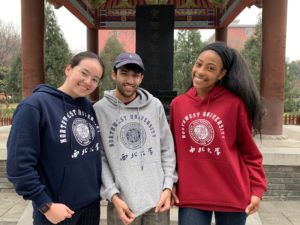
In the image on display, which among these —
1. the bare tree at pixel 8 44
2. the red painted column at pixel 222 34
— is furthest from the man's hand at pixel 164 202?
the bare tree at pixel 8 44

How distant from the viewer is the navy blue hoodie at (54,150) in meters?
1.59

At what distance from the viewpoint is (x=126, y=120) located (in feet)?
6.36

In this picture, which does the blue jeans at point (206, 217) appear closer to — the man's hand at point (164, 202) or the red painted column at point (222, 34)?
the man's hand at point (164, 202)

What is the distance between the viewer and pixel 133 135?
6.31ft

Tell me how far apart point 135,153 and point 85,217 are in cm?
44

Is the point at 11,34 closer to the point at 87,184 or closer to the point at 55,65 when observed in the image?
the point at 55,65

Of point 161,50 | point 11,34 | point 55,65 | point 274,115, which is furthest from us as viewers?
point 11,34

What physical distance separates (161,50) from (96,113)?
497cm

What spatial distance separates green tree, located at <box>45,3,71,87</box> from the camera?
768 inches

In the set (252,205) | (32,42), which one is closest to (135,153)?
(252,205)

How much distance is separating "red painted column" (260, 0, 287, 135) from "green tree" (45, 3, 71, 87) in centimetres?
1483

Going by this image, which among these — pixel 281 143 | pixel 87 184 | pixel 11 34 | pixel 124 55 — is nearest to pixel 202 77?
pixel 124 55

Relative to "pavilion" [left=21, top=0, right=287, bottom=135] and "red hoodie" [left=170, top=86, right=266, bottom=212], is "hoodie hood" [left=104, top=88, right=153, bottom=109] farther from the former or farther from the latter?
"pavilion" [left=21, top=0, right=287, bottom=135]

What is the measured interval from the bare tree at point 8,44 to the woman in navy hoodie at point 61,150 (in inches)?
1065
